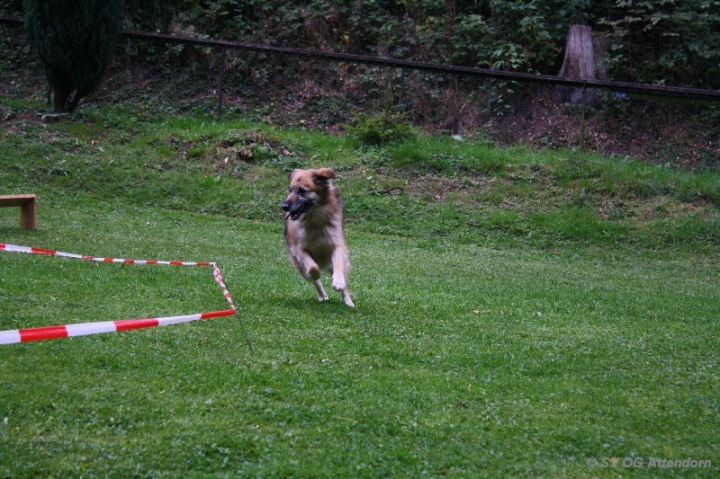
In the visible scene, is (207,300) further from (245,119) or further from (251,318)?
(245,119)

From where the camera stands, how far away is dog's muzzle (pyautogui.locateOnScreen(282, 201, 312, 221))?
889cm

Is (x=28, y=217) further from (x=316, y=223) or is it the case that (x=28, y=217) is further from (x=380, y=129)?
(x=380, y=129)

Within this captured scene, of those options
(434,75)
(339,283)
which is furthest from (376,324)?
(434,75)

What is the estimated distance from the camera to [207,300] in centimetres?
835

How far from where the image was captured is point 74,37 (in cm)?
1869

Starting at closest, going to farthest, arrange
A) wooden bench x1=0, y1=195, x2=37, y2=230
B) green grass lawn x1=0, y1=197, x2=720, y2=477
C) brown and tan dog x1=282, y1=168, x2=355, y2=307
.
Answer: green grass lawn x1=0, y1=197, x2=720, y2=477 → brown and tan dog x1=282, y1=168, x2=355, y2=307 → wooden bench x1=0, y1=195, x2=37, y2=230

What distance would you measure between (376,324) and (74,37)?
14.2 m

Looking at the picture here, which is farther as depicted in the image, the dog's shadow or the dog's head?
the dog's head

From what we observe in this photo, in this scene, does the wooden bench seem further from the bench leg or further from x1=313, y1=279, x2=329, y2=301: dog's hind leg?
x1=313, y1=279, x2=329, y2=301: dog's hind leg

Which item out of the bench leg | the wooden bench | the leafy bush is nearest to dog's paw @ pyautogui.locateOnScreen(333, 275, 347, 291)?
the wooden bench

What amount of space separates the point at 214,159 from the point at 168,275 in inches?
365

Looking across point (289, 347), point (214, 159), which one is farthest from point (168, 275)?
point (214, 159)

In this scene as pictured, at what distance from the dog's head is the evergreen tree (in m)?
11.8

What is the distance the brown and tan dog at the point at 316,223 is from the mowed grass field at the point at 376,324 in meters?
0.53
